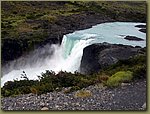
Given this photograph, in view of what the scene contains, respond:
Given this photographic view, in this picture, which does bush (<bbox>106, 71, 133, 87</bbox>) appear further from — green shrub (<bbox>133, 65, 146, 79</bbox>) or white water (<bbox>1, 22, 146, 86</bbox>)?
white water (<bbox>1, 22, 146, 86</bbox>)

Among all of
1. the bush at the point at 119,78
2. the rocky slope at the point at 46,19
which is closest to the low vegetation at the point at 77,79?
the bush at the point at 119,78

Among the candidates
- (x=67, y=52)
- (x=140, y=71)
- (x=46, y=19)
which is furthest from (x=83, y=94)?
(x=46, y=19)

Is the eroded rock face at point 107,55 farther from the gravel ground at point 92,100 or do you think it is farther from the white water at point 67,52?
the gravel ground at point 92,100

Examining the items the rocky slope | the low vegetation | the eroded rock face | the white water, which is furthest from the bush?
the rocky slope

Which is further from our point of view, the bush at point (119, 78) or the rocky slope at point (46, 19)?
the rocky slope at point (46, 19)

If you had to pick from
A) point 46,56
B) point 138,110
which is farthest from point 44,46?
point 138,110

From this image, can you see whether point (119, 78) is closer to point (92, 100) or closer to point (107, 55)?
point (107, 55)
